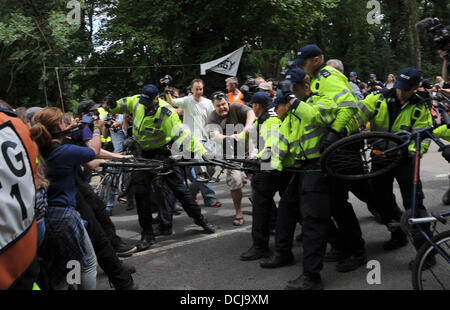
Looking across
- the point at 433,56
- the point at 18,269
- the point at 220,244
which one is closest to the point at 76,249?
the point at 18,269

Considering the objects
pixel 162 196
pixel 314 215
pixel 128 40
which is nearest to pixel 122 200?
pixel 162 196

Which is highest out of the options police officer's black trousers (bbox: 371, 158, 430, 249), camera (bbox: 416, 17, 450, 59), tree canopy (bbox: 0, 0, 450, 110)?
tree canopy (bbox: 0, 0, 450, 110)

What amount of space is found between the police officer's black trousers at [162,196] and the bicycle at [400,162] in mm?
2194

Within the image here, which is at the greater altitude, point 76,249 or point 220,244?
point 76,249

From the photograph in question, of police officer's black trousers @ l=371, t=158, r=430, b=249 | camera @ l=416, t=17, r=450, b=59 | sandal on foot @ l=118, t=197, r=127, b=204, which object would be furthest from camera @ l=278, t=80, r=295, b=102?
sandal on foot @ l=118, t=197, r=127, b=204

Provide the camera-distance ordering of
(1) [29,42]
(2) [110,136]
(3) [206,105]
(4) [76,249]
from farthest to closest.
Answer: (1) [29,42] → (2) [110,136] → (3) [206,105] → (4) [76,249]

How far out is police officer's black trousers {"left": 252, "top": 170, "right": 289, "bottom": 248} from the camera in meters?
4.52

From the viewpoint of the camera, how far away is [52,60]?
A: 548 inches

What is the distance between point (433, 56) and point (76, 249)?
26.7 metres

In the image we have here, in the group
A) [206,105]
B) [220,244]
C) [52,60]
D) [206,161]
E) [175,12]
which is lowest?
[220,244]

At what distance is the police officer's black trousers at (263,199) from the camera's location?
4523mm

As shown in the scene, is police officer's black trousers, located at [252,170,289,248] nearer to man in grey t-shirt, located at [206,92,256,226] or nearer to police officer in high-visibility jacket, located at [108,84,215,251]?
police officer in high-visibility jacket, located at [108,84,215,251]

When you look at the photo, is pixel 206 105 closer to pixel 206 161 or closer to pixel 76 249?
pixel 206 161

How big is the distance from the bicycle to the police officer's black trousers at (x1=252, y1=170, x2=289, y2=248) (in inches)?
32.4
